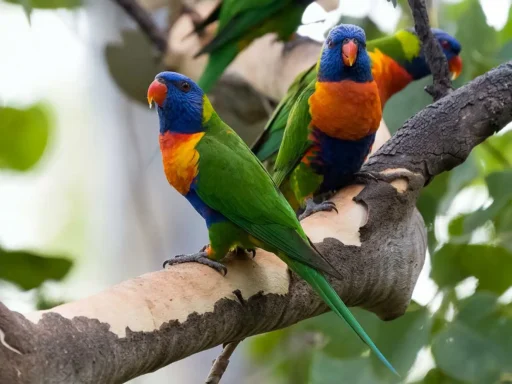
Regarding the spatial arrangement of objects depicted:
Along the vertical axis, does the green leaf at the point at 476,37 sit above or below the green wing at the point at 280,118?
above

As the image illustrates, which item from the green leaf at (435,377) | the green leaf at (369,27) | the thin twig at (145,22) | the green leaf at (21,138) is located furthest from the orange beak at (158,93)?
the thin twig at (145,22)

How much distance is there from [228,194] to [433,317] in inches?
23.5

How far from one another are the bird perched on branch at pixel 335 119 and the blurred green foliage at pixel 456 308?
274 millimetres

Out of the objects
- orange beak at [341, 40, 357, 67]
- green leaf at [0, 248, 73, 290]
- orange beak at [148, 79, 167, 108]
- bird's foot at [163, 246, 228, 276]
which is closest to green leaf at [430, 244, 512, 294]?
orange beak at [341, 40, 357, 67]

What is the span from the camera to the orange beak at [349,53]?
57.1 inches

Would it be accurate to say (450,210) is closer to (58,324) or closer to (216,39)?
(216,39)

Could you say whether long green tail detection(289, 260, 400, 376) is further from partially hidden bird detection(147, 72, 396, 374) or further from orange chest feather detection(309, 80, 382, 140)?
orange chest feather detection(309, 80, 382, 140)

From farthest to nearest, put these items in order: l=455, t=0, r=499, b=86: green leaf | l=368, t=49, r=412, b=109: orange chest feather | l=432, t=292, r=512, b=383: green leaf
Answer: l=368, t=49, r=412, b=109: orange chest feather, l=455, t=0, r=499, b=86: green leaf, l=432, t=292, r=512, b=383: green leaf

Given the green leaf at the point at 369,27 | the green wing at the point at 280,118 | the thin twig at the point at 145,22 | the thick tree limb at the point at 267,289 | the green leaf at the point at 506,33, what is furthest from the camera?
the thin twig at the point at 145,22

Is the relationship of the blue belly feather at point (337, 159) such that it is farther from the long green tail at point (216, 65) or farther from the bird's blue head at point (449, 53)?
the long green tail at point (216, 65)

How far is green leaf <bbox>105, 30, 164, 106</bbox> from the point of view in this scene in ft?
8.16

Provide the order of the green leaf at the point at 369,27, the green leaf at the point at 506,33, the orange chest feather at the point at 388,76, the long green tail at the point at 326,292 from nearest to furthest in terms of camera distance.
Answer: the long green tail at the point at 326,292, the orange chest feather at the point at 388,76, the green leaf at the point at 506,33, the green leaf at the point at 369,27

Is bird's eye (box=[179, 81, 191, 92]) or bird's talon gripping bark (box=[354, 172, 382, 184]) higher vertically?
bird's eye (box=[179, 81, 191, 92])

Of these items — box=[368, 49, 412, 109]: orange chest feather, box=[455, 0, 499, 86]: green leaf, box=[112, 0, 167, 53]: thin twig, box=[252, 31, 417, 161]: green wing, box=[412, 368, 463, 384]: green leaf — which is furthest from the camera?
box=[112, 0, 167, 53]: thin twig
